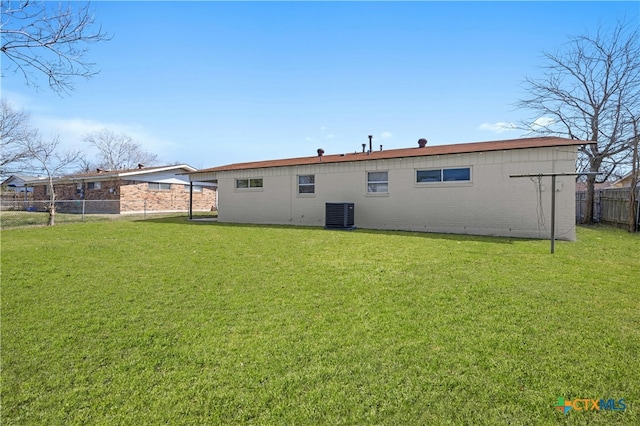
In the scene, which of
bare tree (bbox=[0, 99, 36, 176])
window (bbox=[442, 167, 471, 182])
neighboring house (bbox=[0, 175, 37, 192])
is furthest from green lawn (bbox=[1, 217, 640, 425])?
neighboring house (bbox=[0, 175, 37, 192])

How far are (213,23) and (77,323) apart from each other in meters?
9.14

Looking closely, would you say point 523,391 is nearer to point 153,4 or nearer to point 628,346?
point 628,346

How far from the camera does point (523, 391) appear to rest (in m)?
2.14

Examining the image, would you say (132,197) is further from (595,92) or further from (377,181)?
(595,92)

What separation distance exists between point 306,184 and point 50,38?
10.2m

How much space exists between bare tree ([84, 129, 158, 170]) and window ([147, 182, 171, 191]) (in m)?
24.1

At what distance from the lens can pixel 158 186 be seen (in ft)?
82.9

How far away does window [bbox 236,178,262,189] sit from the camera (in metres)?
15.9

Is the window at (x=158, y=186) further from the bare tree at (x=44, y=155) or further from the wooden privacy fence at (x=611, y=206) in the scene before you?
the wooden privacy fence at (x=611, y=206)

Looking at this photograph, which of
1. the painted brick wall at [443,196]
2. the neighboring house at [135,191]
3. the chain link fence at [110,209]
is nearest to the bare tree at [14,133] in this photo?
the chain link fence at [110,209]

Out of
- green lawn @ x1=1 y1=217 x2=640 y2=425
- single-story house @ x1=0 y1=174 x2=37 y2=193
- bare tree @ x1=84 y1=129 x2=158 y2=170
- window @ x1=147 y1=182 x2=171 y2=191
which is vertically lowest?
green lawn @ x1=1 y1=217 x2=640 y2=425

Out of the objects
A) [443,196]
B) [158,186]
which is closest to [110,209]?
[158,186]

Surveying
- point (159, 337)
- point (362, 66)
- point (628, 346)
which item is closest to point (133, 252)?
point (159, 337)

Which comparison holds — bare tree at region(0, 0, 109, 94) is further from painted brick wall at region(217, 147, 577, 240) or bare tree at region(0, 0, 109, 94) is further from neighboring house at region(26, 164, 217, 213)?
neighboring house at region(26, 164, 217, 213)
